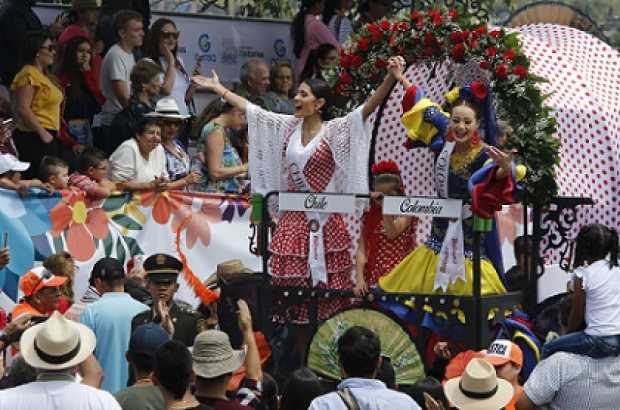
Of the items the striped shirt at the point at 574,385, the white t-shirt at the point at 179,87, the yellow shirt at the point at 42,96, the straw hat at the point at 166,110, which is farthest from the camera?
the white t-shirt at the point at 179,87

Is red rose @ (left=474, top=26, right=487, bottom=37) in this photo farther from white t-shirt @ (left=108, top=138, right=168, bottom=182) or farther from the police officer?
white t-shirt @ (left=108, top=138, right=168, bottom=182)

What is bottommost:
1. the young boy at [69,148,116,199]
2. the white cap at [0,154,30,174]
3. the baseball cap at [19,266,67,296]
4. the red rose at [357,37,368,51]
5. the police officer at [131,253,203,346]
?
the police officer at [131,253,203,346]

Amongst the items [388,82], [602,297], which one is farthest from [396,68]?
[602,297]

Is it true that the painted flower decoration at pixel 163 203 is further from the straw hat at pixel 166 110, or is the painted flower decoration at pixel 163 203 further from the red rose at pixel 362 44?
the red rose at pixel 362 44

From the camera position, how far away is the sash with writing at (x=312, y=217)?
9992 millimetres

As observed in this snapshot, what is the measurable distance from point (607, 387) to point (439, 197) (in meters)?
2.18

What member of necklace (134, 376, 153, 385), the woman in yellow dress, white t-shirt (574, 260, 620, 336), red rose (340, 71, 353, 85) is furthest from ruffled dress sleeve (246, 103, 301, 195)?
necklace (134, 376, 153, 385)

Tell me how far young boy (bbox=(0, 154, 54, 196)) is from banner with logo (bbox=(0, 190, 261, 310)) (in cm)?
6

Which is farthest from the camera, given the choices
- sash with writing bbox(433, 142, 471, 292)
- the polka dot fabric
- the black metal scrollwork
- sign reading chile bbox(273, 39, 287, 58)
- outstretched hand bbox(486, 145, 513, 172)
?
sign reading chile bbox(273, 39, 287, 58)

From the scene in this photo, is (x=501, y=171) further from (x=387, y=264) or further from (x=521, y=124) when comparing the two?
(x=387, y=264)

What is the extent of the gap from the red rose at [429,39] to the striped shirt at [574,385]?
3096 millimetres

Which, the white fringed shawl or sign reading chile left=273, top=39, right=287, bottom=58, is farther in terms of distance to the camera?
sign reading chile left=273, top=39, right=287, bottom=58

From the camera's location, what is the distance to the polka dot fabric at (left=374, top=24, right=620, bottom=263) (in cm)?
1079

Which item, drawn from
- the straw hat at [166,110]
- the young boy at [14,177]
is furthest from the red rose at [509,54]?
the straw hat at [166,110]
